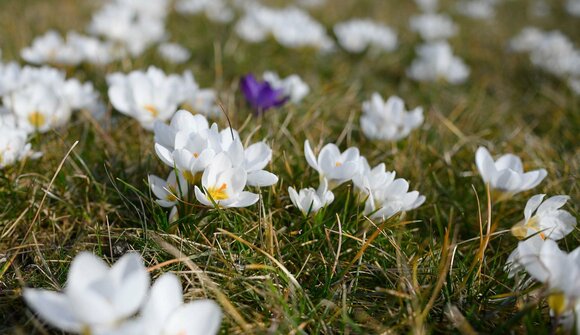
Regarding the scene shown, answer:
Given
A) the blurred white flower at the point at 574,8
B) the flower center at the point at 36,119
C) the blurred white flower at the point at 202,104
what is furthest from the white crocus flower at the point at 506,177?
the blurred white flower at the point at 574,8

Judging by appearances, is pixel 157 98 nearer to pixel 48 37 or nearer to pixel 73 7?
pixel 48 37

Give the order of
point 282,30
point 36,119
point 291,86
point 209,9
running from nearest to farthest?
point 36,119, point 291,86, point 282,30, point 209,9

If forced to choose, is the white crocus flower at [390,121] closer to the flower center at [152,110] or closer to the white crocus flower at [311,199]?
the white crocus flower at [311,199]

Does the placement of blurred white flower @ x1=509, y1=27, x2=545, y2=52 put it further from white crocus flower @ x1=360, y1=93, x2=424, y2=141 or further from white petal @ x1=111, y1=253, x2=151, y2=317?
white petal @ x1=111, y1=253, x2=151, y2=317

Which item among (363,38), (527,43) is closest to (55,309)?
(363,38)

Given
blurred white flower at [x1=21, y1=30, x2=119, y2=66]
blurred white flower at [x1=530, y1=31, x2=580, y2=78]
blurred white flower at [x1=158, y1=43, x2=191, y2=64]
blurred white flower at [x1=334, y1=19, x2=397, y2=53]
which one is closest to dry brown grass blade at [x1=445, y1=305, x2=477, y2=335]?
blurred white flower at [x1=21, y1=30, x2=119, y2=66]

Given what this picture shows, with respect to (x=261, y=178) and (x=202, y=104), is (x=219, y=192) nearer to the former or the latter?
(x=261, y=178)
